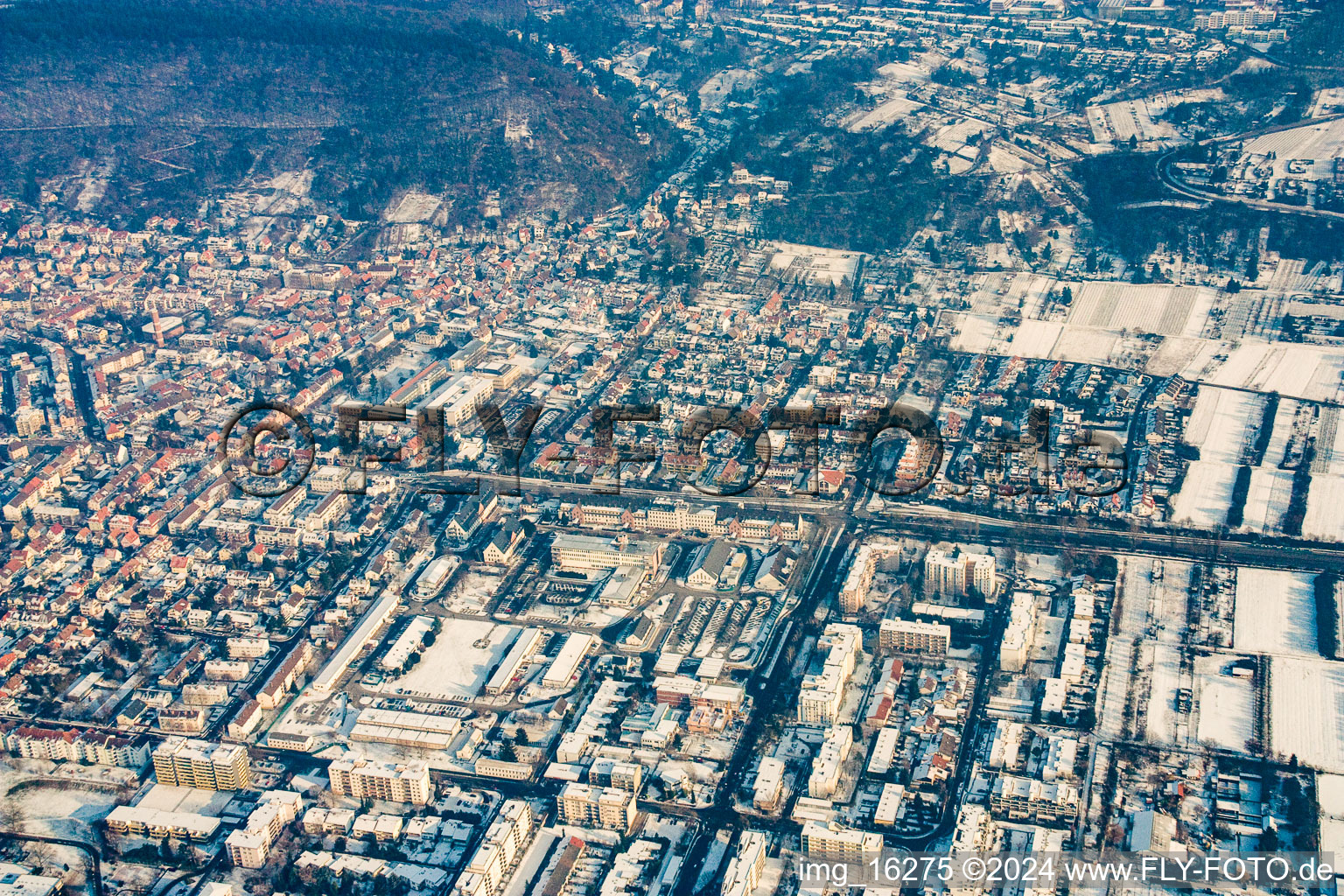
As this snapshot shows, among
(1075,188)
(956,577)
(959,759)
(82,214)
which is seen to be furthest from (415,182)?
(959,759)

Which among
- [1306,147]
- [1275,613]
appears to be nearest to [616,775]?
[1275,613]

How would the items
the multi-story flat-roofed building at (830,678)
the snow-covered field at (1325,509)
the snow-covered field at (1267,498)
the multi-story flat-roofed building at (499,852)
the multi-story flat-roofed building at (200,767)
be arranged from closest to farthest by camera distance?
the multi-story flat-roofed building at (499,852), the multi-story flat-roofed building at (200,767), the multi-story flat-roofed building at (830,678), the snow-covered field at (1325,509), the snow-covered field at (1267,498)

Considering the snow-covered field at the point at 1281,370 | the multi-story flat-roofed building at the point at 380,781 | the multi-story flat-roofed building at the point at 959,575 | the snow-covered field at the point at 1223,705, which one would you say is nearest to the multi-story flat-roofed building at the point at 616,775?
the multi-story flat-roofed building at the point at 380,781

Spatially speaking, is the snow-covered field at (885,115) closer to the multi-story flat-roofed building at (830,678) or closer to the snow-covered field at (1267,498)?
the snow-covered field at (1267,498)

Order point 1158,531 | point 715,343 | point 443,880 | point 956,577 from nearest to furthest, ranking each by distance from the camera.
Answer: point 443,880 → point 956,577 → point 1158,531 → point 715,343

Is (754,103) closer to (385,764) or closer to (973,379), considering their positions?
(973,379)
